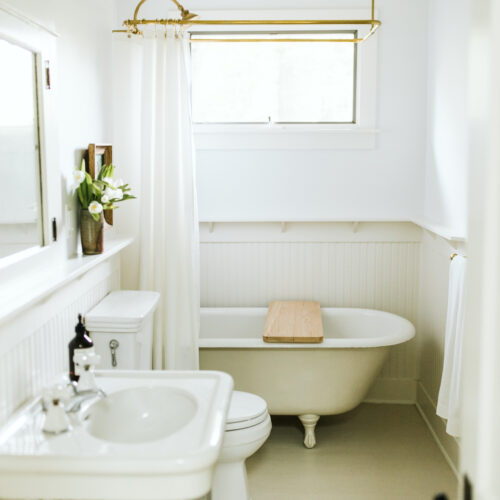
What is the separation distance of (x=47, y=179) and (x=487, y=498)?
188 cm

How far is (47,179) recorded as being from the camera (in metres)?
2.29

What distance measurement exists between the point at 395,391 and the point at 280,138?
1683 mm

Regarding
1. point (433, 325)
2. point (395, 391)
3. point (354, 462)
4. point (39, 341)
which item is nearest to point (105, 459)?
point (39, 341)

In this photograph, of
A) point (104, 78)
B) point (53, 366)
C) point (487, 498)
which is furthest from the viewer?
point (104, 78)

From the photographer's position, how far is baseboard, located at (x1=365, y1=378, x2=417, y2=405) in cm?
408

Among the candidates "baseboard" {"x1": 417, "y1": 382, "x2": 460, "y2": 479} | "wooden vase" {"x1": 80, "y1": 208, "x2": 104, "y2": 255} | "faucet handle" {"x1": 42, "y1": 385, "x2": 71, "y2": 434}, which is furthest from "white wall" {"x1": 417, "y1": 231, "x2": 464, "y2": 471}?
"faucet handle" {"x1": 42, "y1": 385, "x2": 71, "y2": 434}

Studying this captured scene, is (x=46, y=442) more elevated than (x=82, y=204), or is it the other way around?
(x=82, y=204)

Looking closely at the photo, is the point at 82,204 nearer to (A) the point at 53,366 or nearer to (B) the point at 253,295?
(A) the point at 53,366

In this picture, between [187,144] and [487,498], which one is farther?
[187,144]

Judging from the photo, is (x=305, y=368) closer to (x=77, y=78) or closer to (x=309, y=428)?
(x=309, y=428)

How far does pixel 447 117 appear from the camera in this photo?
11.3ft

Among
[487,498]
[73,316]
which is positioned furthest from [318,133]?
[487,498]

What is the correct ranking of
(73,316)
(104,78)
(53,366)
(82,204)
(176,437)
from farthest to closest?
(104,78), (82,204), (73,316), (53,366), (176,437)

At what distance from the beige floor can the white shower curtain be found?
2.21 ft
